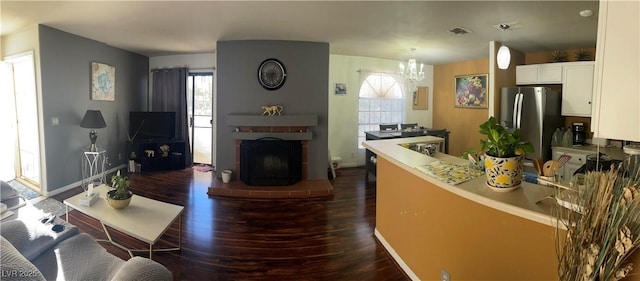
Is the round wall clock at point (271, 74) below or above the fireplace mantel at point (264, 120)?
above

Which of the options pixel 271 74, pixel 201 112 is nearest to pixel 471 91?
pixel 271 74

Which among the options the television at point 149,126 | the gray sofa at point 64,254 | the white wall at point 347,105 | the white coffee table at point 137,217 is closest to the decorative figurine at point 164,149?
the television at point 149,126

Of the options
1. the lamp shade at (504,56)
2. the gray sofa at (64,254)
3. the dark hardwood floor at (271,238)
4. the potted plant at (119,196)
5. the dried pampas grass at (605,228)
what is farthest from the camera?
the lamp shade at (504,56)

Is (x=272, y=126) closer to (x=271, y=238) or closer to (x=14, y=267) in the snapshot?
(x=271, y=238)

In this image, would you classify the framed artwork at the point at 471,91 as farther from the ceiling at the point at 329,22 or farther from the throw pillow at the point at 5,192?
the throw pillow at the point at 5,192

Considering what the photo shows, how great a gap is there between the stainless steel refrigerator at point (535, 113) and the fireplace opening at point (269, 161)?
9.99 feet

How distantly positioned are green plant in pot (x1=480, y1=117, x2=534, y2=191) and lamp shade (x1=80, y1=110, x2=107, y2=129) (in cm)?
505

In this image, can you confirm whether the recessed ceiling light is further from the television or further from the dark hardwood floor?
the television

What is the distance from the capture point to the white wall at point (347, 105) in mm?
5898

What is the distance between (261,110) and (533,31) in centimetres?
364

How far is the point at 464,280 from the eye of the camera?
1.85 metres

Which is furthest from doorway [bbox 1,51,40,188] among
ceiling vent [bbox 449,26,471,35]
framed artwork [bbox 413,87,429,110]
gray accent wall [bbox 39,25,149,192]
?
framed artwork [bbox 413,87,429,110]

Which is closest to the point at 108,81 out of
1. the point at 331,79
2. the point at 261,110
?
the point at 261,110

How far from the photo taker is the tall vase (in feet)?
5.26
